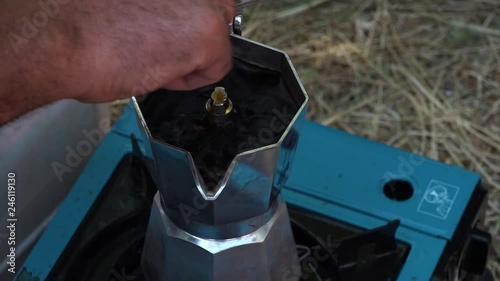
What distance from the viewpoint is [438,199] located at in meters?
0.96

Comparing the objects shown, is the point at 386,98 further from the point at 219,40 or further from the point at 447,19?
the point at 219,40

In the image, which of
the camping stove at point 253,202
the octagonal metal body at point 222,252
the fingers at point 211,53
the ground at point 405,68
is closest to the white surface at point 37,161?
the camping stove at point 253,202

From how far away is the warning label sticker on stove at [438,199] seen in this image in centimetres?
94

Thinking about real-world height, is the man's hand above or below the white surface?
above

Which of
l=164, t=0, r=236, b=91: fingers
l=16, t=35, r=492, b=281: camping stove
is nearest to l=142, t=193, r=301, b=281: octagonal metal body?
l=16, t=35, r=492, b=281: camping stove

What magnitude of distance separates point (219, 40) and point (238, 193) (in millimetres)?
136

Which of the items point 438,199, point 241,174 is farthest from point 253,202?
point 438,199

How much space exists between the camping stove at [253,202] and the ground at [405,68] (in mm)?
418

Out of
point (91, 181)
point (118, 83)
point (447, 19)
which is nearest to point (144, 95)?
point (118, 83)

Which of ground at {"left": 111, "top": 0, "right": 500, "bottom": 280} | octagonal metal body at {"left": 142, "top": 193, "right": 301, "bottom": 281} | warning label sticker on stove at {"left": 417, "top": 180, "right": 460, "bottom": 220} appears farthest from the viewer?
ground at {"left": 111, "top": 0, "right": 500, "bottom": 280}

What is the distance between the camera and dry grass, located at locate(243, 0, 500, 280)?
144 cm

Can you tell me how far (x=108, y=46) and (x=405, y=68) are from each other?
102cm

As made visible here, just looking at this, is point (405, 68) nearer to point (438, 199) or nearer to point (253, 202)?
point (438, 199)

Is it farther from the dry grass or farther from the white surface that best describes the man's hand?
the dry grass
